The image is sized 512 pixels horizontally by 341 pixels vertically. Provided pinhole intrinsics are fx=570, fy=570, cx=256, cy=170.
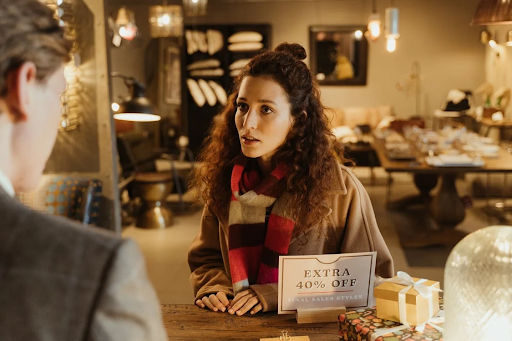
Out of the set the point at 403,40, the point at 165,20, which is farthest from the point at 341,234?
the point at 403,40

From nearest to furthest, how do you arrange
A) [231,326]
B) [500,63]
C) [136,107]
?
[231,326], [136,107], [500,63]

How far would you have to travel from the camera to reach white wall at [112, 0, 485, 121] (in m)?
10.7

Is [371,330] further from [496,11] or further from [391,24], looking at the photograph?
[391,24]

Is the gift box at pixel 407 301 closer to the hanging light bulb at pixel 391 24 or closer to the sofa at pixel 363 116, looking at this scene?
the hanging light bulb at pixel 391 24

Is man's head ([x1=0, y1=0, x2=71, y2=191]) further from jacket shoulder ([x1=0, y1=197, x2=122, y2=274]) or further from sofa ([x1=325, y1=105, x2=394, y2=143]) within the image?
sofa ([x1=325, y1=105, x2=394, y2=143])

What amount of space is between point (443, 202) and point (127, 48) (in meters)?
5.74

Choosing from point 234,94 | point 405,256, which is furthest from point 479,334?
point 405,256

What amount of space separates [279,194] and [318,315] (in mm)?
445

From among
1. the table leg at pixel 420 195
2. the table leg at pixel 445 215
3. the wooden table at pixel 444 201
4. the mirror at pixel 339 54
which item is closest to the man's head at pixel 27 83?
the wooden table at pixel 444 201

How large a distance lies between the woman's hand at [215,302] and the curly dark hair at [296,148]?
0.32m

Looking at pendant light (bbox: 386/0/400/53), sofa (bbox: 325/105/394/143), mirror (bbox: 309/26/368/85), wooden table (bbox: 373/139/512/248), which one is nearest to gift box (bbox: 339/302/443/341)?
wooden table (bbox: 373/139/512/248)

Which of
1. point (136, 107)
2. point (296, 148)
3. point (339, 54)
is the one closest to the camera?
point (296, 148)

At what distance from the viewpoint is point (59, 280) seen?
661 millimetres

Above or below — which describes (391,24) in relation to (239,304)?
above
